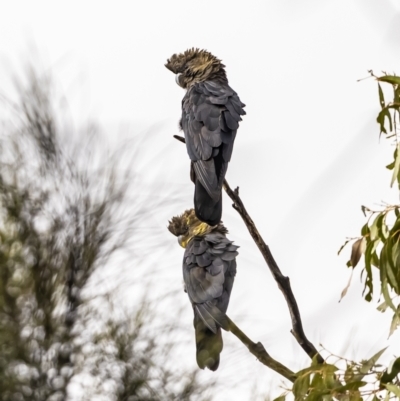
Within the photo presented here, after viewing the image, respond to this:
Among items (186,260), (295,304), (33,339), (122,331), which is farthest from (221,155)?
(33,339)

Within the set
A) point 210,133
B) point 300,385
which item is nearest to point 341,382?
point 300,385

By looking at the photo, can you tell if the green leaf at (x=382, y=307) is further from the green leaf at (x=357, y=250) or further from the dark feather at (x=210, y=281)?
the dark feather at (x=210, y=281)

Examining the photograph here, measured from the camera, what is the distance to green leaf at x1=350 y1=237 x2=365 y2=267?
2.11m

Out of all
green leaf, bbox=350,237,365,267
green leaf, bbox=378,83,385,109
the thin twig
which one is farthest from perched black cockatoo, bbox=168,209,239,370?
green leaf, bbox=378,83,385,109

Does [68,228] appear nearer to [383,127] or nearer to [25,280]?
[25,280]

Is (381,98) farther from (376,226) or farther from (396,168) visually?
(376,226)

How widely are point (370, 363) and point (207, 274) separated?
1.08m

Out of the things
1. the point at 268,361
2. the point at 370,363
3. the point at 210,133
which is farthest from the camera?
the point at 210,133

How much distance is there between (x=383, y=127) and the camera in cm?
208

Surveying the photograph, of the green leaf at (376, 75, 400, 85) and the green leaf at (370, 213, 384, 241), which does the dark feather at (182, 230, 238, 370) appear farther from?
the green leaf at (376, 75, 400, 85)

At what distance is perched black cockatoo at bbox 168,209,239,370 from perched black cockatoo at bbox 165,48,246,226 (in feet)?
0.73

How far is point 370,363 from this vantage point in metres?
2.01

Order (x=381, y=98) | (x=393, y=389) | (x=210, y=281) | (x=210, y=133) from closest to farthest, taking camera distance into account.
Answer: (x=393, y=389) < (x=381, y=98) < (x=210, y=281) < (x=210, y=133)

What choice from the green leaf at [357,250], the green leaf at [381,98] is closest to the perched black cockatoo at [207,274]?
the green leaf at [357,250]
